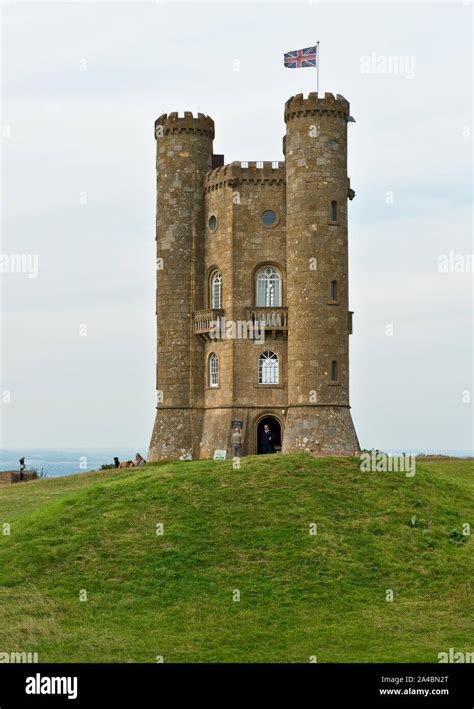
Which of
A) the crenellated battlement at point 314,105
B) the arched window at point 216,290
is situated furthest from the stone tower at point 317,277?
the arched window at point 216,290

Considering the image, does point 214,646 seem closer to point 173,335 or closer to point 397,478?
point 397,478

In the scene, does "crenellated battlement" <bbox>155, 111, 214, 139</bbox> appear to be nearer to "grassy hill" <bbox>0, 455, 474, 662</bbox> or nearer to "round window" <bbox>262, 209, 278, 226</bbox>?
"round window" <bbox>262, 209, 278, 226</bbox>

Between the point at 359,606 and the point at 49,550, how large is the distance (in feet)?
31.2

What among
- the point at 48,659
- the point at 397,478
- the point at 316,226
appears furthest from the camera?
the point at 316,226

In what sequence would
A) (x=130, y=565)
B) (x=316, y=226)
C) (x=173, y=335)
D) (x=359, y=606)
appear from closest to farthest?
1. (x=359, y=606)
2. (x=130, y=565)
3. (x=316, y=226)
4. (x=173, y=335)

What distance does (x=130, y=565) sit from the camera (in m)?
29.8

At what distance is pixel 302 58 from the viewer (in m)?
54.0

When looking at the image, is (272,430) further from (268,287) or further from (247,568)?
(247,568)

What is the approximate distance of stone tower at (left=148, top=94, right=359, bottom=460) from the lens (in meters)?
54.8

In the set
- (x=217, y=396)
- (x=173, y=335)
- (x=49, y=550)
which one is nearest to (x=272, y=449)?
(x=217, y=396)

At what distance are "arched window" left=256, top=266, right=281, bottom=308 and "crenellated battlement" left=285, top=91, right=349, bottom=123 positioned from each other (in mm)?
8278

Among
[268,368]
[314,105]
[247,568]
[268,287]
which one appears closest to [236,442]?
[268,368]

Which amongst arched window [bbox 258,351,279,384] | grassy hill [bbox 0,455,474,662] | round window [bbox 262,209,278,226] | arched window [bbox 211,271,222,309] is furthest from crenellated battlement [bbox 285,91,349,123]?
grassy hill [bbox 0,455,474,662]
